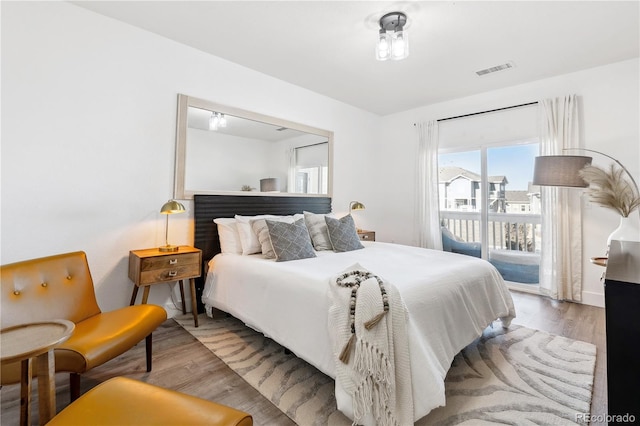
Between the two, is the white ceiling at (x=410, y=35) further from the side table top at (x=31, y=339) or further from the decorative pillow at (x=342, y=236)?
the side table top at (x=31, y=339)

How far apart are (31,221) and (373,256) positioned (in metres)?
2.74

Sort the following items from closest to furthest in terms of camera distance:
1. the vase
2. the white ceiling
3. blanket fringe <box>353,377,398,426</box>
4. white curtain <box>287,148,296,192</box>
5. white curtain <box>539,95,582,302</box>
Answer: blanket fringe <box>353,377,398,426</box>
the white ceiling
the vase
white curtain <box>539,95,582,302</box>
white curtain <box>287,148,296,192</box>

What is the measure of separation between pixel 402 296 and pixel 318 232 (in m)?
1.70

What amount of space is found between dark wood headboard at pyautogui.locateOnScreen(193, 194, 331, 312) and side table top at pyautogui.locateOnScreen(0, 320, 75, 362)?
1.76 m

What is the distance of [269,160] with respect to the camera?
3590 millimetres

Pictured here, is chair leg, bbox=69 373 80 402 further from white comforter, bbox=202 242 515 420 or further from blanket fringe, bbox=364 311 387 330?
blanket fringe, bbox=364 311 387 330

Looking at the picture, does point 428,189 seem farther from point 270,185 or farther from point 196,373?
point 196,373

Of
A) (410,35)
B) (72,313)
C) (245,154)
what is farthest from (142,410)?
(410,35)

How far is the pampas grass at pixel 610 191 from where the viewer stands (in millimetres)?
2654

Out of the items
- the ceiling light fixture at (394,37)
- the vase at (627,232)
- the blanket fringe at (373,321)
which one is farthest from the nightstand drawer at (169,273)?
the vase at (627,232)

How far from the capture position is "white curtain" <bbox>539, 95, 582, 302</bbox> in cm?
337

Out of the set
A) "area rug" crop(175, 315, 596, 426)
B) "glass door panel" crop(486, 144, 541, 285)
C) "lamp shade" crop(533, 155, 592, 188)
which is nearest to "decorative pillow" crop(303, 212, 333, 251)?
"area rug" crop(175, 315, 596, 426)

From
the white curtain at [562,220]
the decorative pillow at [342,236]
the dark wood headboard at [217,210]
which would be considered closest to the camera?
the dark wood headboard at [217,210]

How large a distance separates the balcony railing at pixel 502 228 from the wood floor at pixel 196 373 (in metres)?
1.23
